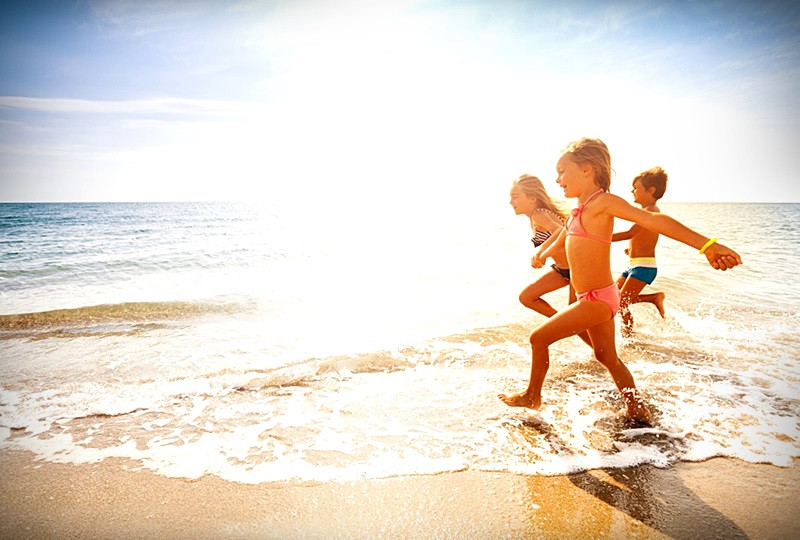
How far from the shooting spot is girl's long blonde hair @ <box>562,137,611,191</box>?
3.11 meters

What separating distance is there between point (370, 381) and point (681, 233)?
121 inches

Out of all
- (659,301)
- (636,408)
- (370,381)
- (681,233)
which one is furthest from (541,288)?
(659,301)

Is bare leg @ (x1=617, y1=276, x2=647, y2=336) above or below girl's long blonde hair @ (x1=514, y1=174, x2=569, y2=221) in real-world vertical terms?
below

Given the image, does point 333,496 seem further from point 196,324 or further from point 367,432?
point 196,324

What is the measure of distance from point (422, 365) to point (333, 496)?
7.74 feet

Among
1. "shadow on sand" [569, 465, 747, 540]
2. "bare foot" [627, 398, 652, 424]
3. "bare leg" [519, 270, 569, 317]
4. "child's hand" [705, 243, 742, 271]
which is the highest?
"child's hand" [705, 243, 742, 271]

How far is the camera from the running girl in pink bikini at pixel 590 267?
3.04 m

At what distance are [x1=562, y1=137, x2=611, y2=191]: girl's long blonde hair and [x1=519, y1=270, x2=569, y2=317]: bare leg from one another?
1.62 m

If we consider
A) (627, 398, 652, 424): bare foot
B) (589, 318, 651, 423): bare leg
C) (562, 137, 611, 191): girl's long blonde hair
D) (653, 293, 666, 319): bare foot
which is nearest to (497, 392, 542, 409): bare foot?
(589, 318, 651, 423): bare leg

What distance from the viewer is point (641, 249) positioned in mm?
5328

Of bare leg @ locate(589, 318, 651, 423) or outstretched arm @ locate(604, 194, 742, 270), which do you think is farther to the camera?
bare leg @ locate(589, 318, 651, 423)

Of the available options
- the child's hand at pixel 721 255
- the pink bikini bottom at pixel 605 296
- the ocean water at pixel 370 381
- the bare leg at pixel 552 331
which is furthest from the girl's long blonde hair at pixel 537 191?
the child's hand at pixel 721 255

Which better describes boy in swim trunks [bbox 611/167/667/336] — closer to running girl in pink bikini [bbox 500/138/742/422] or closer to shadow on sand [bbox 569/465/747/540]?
running girl in pink bikini [bbox 500/138/742/422]

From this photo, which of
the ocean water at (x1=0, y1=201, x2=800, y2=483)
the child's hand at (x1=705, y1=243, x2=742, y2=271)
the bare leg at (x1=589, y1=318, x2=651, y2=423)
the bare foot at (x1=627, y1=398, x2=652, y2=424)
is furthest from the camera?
the bare foot at (x1=627, y1=398, x2=652, y2=424)
